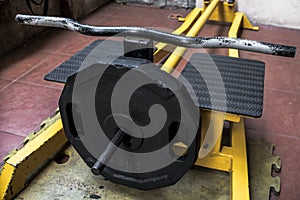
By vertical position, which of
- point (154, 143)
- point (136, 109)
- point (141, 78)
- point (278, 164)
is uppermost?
point (141, 78)

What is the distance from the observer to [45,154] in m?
1.34

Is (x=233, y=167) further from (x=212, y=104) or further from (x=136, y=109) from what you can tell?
(x=136, y=109)

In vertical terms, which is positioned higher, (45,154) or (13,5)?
(13,5)

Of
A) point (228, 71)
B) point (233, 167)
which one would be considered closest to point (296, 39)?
point (228, 71)

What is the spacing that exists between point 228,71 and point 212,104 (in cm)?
29

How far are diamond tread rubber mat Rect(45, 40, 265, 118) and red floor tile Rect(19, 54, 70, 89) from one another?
55 cm

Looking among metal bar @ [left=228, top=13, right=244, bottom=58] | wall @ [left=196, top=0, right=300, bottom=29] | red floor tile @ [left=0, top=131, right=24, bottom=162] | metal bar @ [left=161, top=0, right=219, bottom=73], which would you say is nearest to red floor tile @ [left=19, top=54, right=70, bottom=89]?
red floor tile @ [left=0, top=131, right=24, bottom=162]

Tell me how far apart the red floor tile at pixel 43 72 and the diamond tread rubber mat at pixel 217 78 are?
1.81 feet

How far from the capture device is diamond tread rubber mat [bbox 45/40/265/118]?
1.12 m

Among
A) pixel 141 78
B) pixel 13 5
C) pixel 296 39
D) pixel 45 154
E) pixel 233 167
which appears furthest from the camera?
pixel 296 39

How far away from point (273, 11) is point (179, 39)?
1.98 meters

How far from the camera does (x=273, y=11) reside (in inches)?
104

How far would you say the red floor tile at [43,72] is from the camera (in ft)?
6.34

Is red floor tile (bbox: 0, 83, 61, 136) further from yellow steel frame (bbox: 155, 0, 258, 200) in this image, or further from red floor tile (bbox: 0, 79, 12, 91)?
yellow steel frame (bbox: 155, 0, 258, 200)
